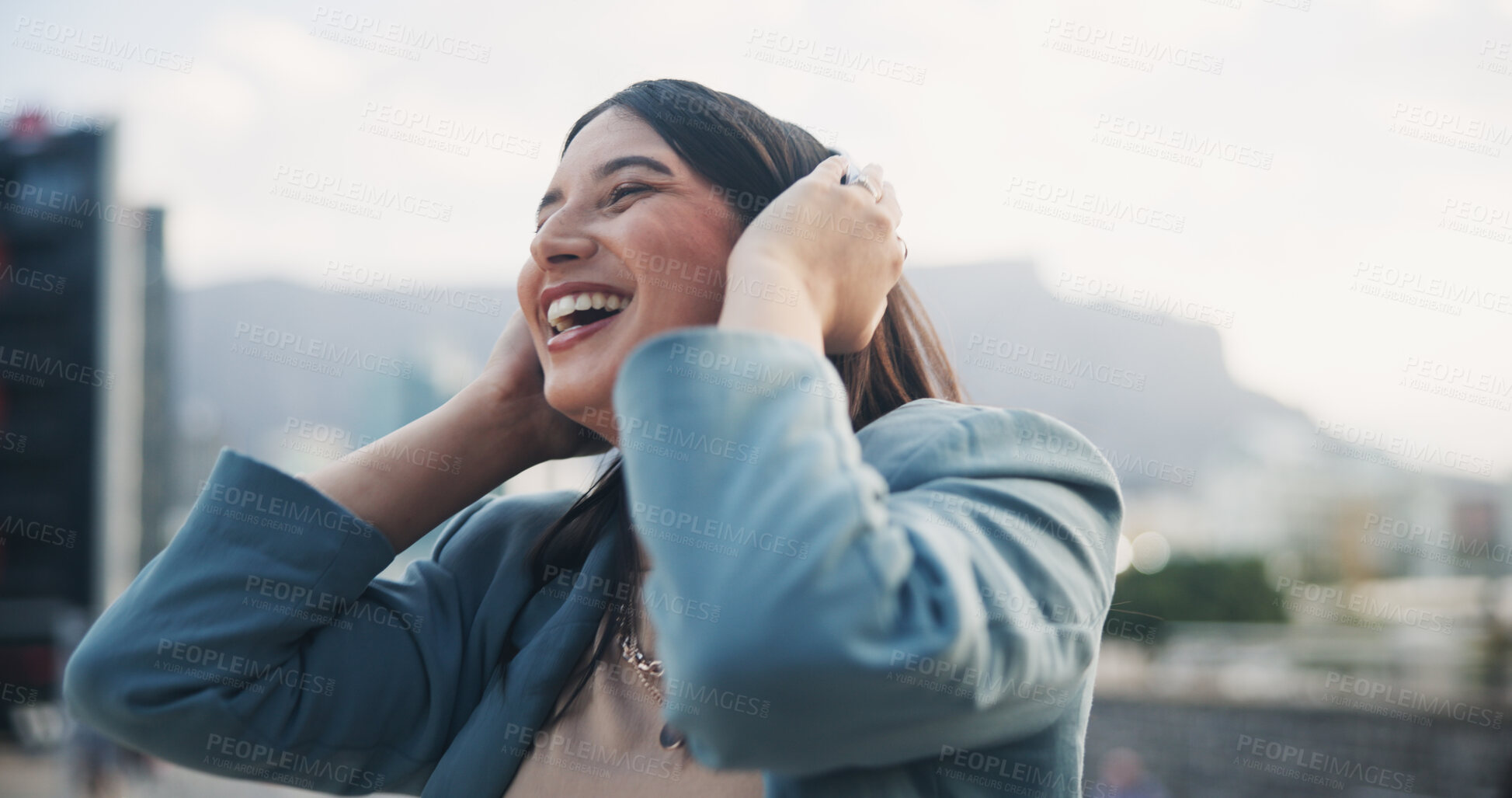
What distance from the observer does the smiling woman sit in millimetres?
752

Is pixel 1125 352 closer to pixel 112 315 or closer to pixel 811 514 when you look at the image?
pixel 112 315

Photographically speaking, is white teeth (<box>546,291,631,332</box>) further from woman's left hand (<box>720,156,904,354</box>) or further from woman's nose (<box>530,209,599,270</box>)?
woman's left hand (<box>720,156,904,354</box>)

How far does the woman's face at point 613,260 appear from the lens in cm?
121

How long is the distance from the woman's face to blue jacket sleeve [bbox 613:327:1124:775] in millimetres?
340

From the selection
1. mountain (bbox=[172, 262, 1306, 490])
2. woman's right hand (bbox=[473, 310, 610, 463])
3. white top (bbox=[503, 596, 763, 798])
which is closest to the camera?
white top (bbox=[503, 596, 763, 798])

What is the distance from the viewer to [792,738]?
0.76 meters

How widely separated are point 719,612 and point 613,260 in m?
0.64

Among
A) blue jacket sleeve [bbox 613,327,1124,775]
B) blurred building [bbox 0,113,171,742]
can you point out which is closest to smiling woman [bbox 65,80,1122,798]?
blue jacket sleeve [bbox 613,327,1124,775]

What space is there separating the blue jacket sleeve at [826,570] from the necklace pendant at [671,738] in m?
0.30

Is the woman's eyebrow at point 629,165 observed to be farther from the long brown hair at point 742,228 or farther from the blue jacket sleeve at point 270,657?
the blue jacket sleeve at point 270,657

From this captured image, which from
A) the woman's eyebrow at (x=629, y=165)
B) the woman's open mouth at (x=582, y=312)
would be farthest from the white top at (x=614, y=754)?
the woman's eyebrow at (x=629, y=165)

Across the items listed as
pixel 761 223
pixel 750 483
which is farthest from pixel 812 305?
pixel 750 483

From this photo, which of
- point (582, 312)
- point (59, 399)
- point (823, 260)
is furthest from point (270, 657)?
point (59, 399)

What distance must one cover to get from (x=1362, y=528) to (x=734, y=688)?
24.1 m
